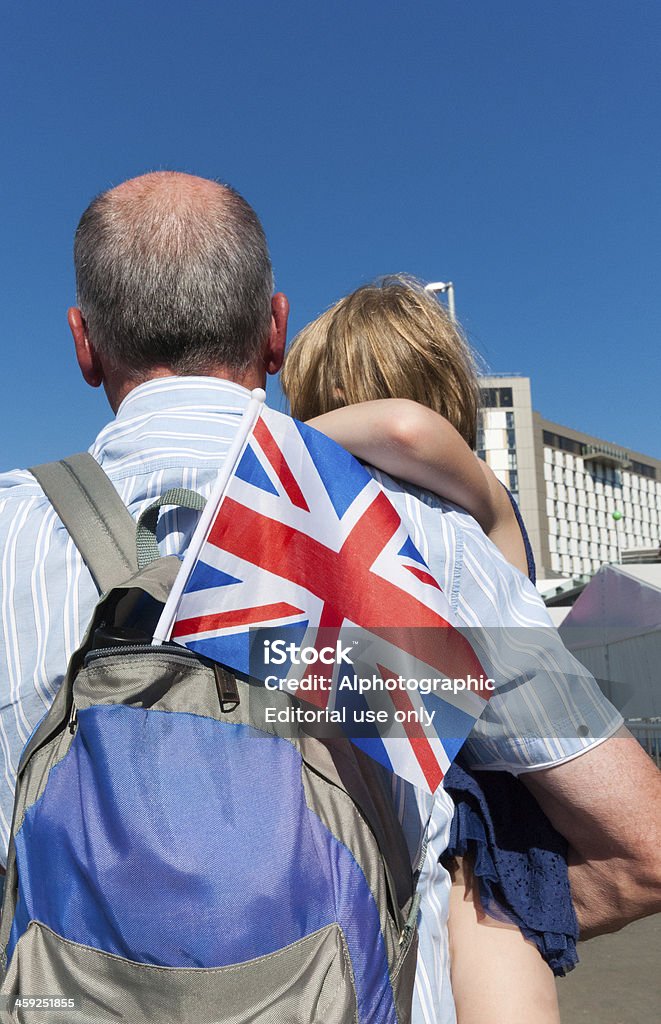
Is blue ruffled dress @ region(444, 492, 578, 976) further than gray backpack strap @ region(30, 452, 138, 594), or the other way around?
blue ruffled dress @ region(444, 492, 578, 976)

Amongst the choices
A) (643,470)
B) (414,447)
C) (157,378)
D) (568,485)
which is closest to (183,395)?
(157,378)

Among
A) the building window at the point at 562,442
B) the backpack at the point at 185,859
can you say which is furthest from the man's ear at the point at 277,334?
the building window at the point at 562,442

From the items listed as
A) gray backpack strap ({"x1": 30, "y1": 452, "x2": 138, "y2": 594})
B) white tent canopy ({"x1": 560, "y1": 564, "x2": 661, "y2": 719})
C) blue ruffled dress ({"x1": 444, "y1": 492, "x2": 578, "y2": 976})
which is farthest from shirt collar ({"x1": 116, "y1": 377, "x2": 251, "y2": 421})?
white tent canopy ({"x1": 560, "y1": 564, "x2": 661, "y2": 719})

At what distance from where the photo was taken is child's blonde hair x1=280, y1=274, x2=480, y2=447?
1975mm

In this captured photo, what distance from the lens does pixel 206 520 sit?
45.8 inches

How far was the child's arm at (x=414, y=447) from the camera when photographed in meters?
1.58

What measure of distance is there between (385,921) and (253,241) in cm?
110

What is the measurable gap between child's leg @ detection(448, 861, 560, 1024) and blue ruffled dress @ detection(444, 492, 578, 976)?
28 millimetres

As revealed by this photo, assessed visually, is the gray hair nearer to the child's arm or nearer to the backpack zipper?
the child's arm

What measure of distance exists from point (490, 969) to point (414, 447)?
92 cm

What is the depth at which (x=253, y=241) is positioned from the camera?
63.0 inches

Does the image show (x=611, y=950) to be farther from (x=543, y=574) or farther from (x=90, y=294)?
(x=543, y=574)

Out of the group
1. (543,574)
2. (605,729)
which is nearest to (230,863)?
(605,729)

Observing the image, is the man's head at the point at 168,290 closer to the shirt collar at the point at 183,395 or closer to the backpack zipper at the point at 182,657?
the shirt collar at the point at 183,395
